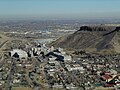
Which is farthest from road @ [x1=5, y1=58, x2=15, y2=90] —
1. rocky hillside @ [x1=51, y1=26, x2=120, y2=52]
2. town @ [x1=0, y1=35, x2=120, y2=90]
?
rocky hillside @ [x1=51, y1=26, x2=120, y2=52]

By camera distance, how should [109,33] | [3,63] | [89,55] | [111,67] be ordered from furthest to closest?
[109,33] → [89,55] → [3,63] → [111,67]

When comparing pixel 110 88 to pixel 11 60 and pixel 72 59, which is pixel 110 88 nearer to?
pixel 72 59

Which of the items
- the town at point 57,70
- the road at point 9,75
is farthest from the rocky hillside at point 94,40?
the road at point 9,75

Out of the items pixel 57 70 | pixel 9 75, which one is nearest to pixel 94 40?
pixel 57 70

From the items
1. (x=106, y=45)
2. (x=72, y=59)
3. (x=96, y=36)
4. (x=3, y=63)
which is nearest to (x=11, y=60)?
(x=3, y=63)

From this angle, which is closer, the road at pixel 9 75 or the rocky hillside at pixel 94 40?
the road at pixel 9 75

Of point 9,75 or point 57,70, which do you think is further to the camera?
point 57,70

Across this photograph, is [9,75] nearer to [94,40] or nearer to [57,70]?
[57,70]

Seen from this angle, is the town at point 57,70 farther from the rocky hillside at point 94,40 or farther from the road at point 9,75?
the rocky hillside at point 94,40
